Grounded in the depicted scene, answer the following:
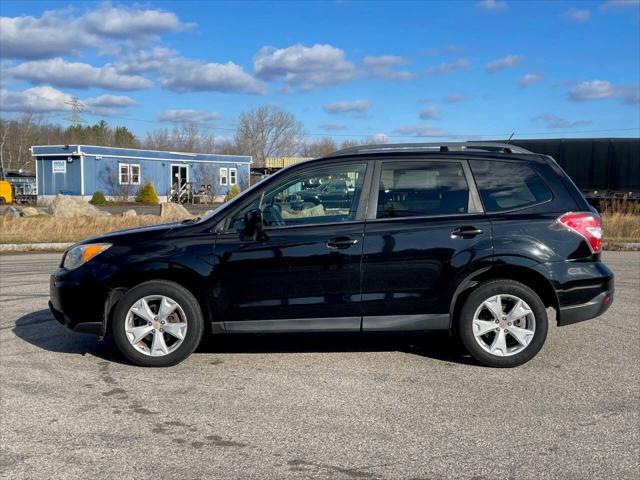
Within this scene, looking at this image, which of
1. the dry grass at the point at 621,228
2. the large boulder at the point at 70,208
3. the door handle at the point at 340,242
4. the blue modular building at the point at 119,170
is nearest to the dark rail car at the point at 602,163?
the dry grass at the point at 621,228

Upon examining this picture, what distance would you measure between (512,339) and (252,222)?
2.48m

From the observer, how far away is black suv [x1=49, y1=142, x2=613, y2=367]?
563cm

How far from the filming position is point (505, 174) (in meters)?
5.90

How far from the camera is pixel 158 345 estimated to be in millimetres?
5703

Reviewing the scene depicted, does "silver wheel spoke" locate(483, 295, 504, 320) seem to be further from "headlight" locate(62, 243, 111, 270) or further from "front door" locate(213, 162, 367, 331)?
"headlight" locate(62, 243, 111, 270)

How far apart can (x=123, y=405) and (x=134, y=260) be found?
4.47ft

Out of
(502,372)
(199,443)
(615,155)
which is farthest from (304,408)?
(615,155)

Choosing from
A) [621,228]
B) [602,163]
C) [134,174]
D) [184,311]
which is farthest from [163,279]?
[134,174]

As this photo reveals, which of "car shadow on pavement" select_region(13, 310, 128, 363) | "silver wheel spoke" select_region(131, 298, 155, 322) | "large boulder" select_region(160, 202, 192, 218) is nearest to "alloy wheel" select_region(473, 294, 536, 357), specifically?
"silver wheel spoke" select_region(131, 298, 155, 322)

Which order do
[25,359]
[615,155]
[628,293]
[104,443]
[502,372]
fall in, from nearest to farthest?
1. [104,443]
2. [502,372]
3. [25,359]
4. [628,293]
5. [615,155]

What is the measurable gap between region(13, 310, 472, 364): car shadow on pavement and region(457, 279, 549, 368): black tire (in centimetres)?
29

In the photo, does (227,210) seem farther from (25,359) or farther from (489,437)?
(489,437)

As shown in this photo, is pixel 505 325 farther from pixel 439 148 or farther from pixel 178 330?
pixel 178 330

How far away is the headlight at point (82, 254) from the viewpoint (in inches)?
229
